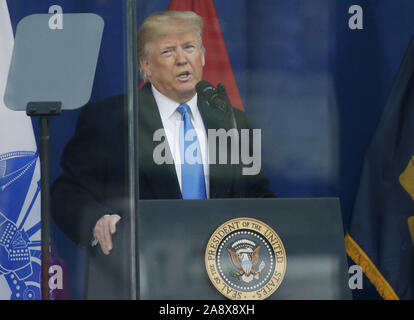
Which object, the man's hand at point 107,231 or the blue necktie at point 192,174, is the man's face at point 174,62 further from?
the man's hand at point 107,231

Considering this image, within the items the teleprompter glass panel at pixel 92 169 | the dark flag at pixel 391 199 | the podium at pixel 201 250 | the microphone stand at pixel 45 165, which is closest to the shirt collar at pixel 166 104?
the teleprompter glass panel at pixel 92 169

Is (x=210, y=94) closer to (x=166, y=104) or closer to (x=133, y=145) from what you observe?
(x=166, y=104)

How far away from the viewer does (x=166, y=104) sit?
3.12 metres

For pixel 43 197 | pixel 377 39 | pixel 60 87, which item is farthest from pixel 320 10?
pixel 43 197

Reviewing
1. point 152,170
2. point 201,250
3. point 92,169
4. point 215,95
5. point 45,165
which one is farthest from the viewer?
point 215,95

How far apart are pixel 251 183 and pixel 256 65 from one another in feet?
1.75

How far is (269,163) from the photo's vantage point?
10.0 ft

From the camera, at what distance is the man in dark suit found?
2.79 m

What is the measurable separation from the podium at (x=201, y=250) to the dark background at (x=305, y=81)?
311 mm

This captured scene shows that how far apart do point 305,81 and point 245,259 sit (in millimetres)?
870

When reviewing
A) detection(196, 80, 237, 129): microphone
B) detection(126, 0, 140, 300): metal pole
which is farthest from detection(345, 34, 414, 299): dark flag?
detection(126, 0, 140, 300): metal pole

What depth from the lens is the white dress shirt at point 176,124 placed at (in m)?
3.05

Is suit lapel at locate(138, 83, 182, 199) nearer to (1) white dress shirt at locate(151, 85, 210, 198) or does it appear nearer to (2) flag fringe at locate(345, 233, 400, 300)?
(1) white dress shirt at locate(151, 85, 210, 198)

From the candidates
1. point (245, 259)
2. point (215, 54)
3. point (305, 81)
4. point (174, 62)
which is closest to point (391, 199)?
point (305, 81)
